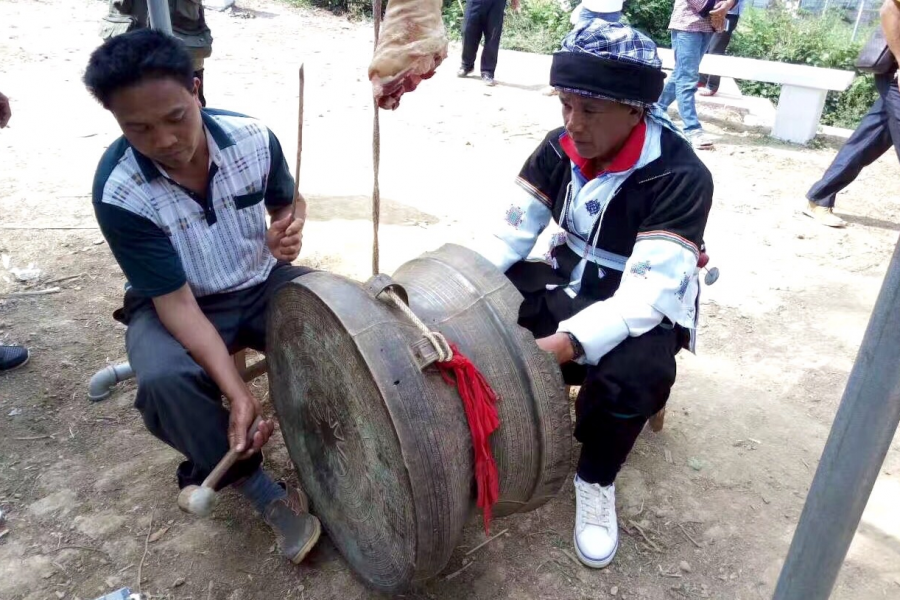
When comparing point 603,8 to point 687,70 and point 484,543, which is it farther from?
point 484,543

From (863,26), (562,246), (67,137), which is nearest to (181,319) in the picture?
(562,246)

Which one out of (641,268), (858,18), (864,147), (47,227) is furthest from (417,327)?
(858,18)

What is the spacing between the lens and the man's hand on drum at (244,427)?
2105 millimetres

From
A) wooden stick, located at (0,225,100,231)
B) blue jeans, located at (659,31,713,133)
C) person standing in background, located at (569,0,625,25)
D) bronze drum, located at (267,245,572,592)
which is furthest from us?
person standing in background, located at (569,0,625,25)

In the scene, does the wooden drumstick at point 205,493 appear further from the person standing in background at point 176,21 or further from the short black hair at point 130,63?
the person standing in background at point 176,21

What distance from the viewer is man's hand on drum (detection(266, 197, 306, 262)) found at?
2.49 m

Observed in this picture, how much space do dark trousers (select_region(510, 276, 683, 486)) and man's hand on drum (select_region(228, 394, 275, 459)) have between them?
1.02m

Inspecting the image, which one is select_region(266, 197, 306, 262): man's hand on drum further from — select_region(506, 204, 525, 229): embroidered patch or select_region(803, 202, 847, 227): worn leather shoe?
select_region(803, 202, 847, 227): worn leather shoe

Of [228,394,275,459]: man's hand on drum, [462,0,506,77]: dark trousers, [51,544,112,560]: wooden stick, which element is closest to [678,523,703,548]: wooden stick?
[228,394,275,459]: man's hand on drum

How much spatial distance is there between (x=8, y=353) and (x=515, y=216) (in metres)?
2.35

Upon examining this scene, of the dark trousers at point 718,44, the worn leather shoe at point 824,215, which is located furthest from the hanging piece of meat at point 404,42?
the dark trousers at point 718,44

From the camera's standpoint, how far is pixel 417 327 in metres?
1.84

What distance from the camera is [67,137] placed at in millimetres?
5953

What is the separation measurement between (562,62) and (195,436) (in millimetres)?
1558
